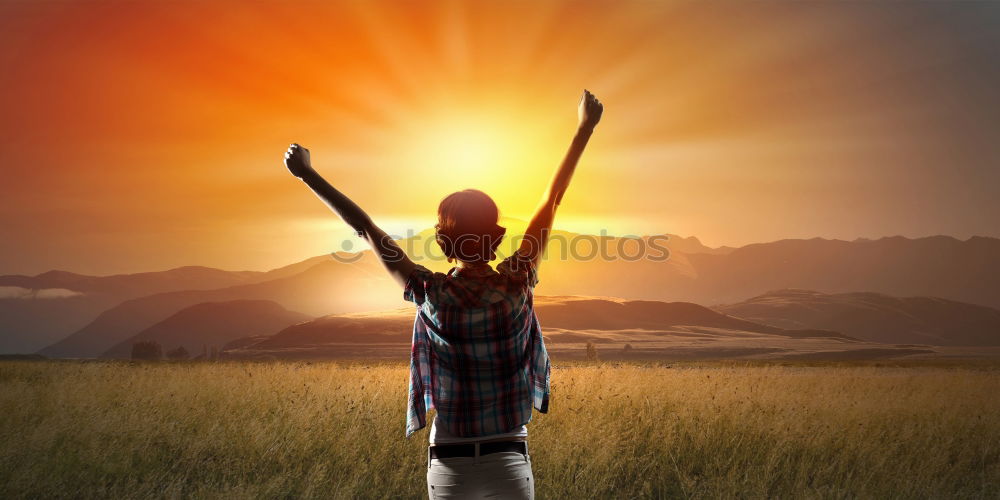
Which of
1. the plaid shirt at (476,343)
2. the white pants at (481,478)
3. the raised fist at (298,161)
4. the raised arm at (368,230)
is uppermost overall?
the raised fist at (298,161)

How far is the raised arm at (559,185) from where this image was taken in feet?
9.31

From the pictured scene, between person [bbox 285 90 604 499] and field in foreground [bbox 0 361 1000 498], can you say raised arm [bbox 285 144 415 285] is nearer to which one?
person [bbox 285 90 604 499]

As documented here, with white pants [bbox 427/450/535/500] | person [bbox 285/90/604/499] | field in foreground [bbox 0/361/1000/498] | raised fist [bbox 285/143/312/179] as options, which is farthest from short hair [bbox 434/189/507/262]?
field in foreground [bbox 0/361/1000/498]

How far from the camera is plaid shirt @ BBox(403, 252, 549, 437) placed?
2.60 meters

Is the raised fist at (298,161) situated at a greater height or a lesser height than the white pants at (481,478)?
greater

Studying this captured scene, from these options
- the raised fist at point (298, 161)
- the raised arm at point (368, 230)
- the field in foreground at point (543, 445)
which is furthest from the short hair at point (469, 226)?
the field in foreground at point (543, 445)

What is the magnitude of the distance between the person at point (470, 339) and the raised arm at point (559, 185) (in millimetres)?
51

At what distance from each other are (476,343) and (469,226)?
42 cm

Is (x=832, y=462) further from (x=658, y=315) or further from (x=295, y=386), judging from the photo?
(x=658, y=315)

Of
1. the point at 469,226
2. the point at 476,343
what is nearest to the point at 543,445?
the point at 476,343

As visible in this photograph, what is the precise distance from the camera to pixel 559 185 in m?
3.01

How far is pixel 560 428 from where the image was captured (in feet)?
28.6

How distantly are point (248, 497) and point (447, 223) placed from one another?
16.4 feet

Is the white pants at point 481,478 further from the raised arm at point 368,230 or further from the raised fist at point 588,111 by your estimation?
the raised fist at point 588,111
